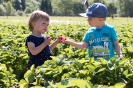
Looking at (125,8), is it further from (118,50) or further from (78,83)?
(78,83)

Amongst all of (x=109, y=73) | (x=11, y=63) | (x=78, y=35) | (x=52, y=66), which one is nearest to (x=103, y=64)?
(x=109, y=73)

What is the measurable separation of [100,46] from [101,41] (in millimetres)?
69

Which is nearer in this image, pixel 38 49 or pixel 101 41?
pixel 38 49

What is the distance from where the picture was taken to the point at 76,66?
3.28 meters

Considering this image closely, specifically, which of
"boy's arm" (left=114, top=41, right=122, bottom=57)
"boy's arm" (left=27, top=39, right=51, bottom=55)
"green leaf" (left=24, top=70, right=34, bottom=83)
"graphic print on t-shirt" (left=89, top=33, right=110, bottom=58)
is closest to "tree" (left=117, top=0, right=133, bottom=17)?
"boy's arm" (left=114, top=41, right=122, bottom=57)

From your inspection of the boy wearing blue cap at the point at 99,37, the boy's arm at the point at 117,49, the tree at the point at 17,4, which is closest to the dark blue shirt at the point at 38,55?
the boy wearing blue cap at the point at 99,37

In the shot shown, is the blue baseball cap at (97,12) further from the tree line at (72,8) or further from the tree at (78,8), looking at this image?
the tree at (78,8)

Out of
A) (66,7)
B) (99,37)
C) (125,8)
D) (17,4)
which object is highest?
(99,37)

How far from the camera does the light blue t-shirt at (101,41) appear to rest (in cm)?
438

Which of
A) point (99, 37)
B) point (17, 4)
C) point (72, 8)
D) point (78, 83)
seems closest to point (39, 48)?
point (99, 37)

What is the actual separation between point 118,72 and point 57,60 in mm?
658

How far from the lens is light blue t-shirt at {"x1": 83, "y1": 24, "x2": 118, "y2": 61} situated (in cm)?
438

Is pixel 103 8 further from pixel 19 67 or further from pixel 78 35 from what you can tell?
pixel 78 35

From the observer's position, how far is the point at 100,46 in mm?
4395
